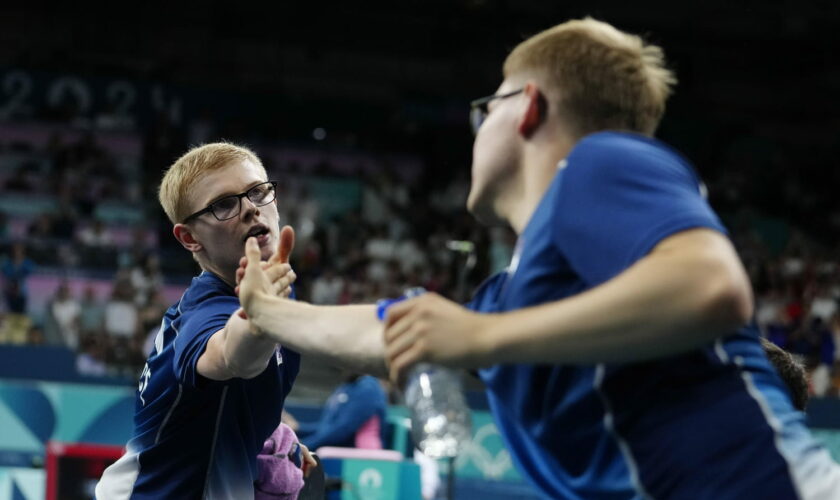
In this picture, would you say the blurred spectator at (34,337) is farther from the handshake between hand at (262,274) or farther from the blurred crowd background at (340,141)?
the handshake between hand at (262,274)

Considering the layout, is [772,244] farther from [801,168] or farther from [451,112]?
[451,112]

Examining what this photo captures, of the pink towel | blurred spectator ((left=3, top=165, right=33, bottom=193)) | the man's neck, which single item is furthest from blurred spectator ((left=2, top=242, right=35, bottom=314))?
the man's neck

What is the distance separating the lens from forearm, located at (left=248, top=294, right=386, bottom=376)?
2.12m

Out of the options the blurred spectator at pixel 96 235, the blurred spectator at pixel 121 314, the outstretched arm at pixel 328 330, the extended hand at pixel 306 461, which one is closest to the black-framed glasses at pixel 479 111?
the outstretched arm at pixel 328 330

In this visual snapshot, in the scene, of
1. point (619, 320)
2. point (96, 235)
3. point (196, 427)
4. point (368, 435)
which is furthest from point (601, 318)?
point (96, 235)

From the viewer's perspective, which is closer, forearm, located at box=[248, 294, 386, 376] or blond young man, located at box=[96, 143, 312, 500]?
forearm, located at box=[248, 294, 386, 376]

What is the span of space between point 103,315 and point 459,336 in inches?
536

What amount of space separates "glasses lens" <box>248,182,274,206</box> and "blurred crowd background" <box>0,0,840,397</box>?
10.1 metres

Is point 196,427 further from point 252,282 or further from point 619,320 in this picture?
point 619,320

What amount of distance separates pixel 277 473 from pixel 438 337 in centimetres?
168

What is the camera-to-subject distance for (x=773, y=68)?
27438mm

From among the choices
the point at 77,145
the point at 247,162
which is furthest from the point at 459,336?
the point at 77,145

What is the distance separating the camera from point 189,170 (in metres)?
3.11

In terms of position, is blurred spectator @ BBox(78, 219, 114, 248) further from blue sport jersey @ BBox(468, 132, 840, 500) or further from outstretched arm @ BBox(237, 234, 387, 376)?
blue sport jersey @ BBox(468, 132, 840, 500)
